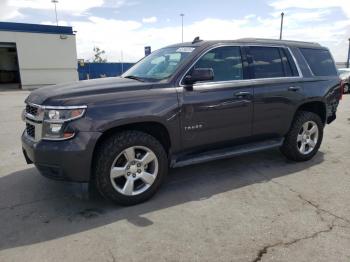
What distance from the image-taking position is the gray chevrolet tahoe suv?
351cm

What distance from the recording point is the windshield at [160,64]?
14.1ft

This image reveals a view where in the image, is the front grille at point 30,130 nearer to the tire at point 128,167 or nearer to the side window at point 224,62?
the tire at point 128,167

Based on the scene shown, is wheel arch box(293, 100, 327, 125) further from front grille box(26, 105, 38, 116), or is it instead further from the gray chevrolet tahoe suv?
front grille box(26, 105, 38, 116)

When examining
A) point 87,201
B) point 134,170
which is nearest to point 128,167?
point 134,170

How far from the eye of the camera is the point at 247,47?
4777 millimetres

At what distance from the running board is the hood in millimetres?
1055

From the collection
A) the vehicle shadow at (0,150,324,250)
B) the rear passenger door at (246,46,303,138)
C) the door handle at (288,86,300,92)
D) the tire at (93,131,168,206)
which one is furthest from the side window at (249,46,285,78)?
the tire at (93,131,168,206)

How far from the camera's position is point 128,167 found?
3.85 metres

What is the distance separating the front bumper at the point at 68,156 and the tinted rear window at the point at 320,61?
381 cm

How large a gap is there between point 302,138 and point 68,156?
381 centimetres

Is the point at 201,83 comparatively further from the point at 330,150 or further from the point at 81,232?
the point at 330,150

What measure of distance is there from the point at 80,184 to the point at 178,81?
166 centimetres

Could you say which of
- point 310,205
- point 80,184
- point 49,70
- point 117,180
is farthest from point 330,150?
point 49,70

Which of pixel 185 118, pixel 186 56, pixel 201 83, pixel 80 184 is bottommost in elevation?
pixel 80 184
